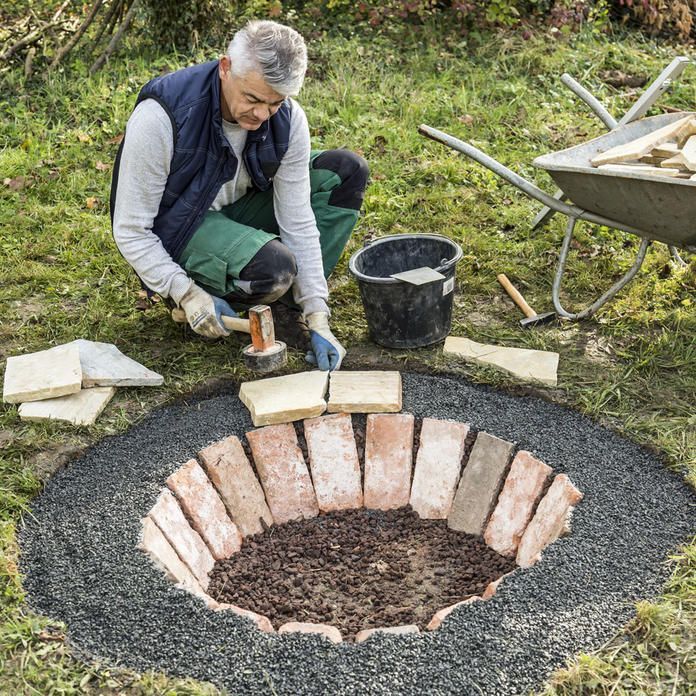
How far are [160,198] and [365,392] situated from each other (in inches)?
43.1

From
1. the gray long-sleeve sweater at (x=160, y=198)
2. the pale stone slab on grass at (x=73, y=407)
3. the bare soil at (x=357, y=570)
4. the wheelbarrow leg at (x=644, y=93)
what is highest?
the wheelbarrow leg at (x=644, y=93)

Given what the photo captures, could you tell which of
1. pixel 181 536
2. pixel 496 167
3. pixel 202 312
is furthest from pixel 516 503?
pixel 496 167

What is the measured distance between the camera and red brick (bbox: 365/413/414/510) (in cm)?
324

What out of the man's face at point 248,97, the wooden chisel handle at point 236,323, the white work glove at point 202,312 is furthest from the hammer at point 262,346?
the man's face at point 248,97

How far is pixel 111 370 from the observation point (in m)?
3.51

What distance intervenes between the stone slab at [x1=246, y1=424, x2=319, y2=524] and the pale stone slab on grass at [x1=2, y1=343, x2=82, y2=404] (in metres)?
0.80

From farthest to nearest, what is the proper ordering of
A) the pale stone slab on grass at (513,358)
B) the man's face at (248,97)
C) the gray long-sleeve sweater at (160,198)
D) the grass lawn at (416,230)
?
the pale stone slab on grass at (513,358)
the gray long-sleeve sweater at (160,198)
the man's face at (248,97)
the grass lawn at (416,230)

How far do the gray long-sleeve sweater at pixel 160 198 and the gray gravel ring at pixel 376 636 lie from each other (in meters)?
0.66

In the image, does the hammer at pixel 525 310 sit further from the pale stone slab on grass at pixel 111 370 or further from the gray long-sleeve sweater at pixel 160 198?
the pale stone slab on grass at pixel 111 370

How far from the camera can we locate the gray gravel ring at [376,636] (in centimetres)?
226

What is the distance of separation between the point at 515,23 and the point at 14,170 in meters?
3.92

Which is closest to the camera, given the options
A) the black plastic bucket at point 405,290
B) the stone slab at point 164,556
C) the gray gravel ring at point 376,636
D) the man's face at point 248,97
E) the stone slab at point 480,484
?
the gray gravel ring at point 376,636

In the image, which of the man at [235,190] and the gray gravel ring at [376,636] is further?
the man at [235,190]

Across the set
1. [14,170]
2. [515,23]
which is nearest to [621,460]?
[14,170]
